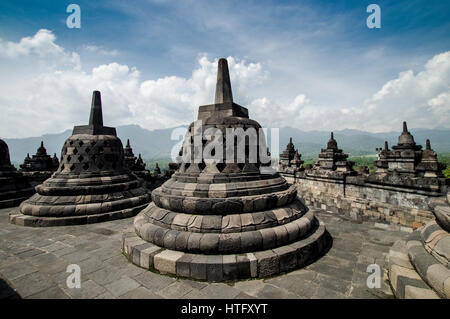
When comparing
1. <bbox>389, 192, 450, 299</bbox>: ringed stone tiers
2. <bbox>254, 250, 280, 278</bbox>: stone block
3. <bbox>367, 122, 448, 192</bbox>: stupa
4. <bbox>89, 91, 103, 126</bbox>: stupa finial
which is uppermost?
<bbox>89, 91, 103, 126</bbox>: stupa finial

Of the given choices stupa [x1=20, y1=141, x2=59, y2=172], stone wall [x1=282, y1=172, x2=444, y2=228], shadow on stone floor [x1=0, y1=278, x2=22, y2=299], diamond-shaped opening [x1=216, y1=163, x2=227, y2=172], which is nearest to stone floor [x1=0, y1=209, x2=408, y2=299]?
shadow on stone floor [x1=0, y1=278, x2=22, y2=299]

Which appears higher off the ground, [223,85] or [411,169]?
[223,85]

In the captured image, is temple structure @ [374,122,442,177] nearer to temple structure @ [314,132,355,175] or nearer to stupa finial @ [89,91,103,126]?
temple structure @ [314,132,355,175]

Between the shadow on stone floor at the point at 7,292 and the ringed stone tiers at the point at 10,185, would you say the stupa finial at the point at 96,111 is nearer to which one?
the ringed stone tiers at the point at 10,185

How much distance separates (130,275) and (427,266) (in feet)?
14.5

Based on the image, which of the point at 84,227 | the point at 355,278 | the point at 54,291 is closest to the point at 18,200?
the point at 84,227

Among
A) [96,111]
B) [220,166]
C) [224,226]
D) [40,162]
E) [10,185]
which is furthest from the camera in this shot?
[40,162]

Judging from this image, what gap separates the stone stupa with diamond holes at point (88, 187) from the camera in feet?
22.9

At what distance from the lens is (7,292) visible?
3283mm

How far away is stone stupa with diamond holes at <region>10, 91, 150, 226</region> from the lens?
697 centimetres

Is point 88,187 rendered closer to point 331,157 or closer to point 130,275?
point 130,275

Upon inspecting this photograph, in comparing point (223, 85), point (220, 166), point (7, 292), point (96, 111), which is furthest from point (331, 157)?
point (7, 292)

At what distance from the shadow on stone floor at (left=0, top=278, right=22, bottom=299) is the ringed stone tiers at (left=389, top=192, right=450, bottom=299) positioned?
5.47 m

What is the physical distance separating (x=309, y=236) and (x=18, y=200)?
12.1 m
